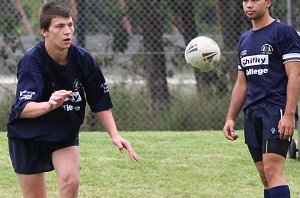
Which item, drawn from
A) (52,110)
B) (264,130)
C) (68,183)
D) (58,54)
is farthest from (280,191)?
(58,54)

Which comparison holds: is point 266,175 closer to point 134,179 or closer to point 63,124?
point 63,124

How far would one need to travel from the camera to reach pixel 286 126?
237 inches

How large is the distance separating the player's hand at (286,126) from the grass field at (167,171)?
1821 mm

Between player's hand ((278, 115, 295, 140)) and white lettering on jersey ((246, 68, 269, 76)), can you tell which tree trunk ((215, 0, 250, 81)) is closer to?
white lettering on jersey ((246, 68, 269, 76))

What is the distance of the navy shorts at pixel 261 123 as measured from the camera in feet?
20.1

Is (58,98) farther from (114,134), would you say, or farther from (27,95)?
(114,134)

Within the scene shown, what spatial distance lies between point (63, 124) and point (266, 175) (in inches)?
58.8

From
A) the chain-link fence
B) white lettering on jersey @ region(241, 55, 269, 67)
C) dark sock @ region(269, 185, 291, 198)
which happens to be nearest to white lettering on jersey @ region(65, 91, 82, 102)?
A: white lettering on jersey @ region(241, 55, 269, 67)

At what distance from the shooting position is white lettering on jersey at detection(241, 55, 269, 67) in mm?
6168

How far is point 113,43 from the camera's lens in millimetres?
13969

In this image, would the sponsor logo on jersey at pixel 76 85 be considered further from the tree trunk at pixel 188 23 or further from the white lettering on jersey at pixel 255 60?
the tree trunk at pixel 188 23

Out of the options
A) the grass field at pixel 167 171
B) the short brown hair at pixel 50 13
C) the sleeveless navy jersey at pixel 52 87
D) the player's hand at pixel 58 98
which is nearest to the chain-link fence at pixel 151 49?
the grass field at pixel 167 171

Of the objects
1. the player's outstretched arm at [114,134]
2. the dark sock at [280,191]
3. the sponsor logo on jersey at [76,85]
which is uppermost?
the sponsor logo on jersey at [76,85]

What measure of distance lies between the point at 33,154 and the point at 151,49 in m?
8.23
